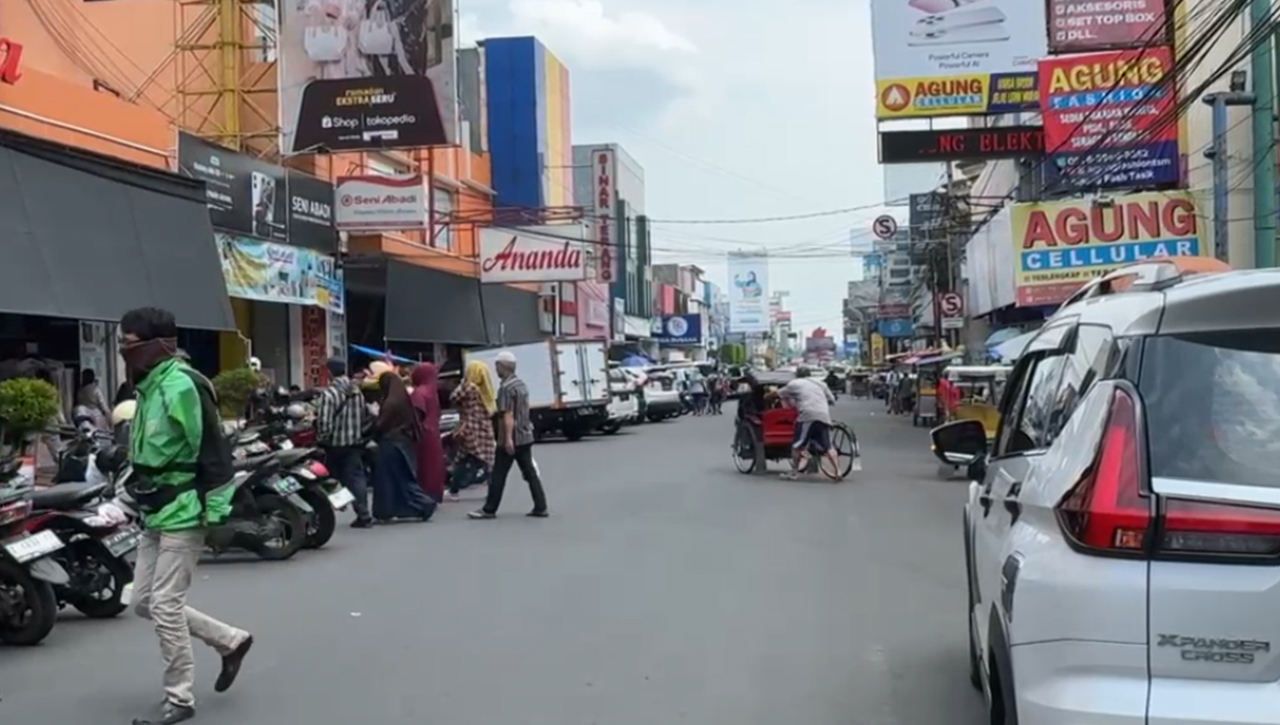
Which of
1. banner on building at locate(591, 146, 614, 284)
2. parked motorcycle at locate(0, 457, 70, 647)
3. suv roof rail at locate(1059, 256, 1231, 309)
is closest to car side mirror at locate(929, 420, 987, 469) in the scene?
suv roof rail at locate(1059, 256, 1231, 309)

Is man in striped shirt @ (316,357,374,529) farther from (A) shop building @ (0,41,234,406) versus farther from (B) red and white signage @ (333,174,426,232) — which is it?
(B) red and white signage @ (333,174,426,232)

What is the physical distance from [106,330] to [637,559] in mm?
11684

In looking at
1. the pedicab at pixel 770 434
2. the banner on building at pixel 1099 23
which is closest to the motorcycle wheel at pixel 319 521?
the pedicab at pixel 770 434

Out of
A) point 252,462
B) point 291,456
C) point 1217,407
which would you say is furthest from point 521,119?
point 1217,407

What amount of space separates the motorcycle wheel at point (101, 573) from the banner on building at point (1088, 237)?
22.1m

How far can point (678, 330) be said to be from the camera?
98.4 metres

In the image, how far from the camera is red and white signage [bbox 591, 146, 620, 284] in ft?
148

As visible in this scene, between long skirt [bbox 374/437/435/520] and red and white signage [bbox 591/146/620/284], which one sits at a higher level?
red and white signage [bbox 591/146/620/284]

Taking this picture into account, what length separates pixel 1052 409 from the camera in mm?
4586

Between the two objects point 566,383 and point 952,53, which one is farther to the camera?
point 952,53

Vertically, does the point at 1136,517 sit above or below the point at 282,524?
above

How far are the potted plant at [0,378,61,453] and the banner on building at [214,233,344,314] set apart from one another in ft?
37.9

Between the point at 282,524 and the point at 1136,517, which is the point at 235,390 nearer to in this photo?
the point at 282,524

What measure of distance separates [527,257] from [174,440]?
3289cm
